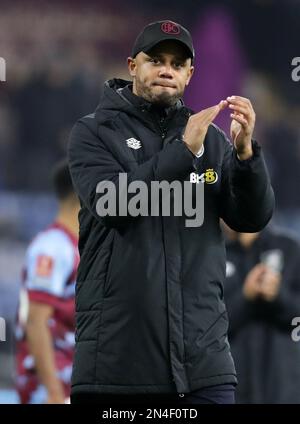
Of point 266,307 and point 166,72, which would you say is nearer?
point 166,72

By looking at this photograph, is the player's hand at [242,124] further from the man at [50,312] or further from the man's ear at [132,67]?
the man at [50,312]

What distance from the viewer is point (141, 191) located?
1.99 meters

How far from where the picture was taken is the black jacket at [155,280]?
1995mm

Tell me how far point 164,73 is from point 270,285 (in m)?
2.44

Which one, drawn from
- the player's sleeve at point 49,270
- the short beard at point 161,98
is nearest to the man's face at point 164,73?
the short beard at point 161,98

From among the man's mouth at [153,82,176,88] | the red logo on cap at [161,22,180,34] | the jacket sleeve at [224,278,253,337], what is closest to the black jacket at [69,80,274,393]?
the man's mouth at [153,82,176,88]

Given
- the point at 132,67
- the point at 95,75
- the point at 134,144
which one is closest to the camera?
the point at 134,144

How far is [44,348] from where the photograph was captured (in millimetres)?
3834

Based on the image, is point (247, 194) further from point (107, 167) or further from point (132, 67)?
point (132, 67)

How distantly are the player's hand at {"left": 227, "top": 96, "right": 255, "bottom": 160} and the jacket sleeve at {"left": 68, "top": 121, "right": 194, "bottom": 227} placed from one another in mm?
109

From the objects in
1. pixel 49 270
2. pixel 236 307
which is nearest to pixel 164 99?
pixel 49 270

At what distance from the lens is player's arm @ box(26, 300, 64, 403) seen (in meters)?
3.83

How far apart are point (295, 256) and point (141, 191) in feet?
8.50
